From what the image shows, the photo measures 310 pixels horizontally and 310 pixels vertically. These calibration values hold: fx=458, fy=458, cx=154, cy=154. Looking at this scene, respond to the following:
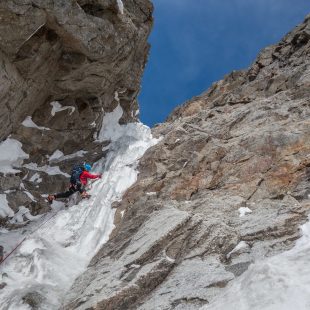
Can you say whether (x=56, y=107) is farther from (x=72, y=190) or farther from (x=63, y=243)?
(x=63, y=243)

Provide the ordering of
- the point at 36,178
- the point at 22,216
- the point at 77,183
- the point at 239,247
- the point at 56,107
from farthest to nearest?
the point at 56,107
the point at 36,178
the point at 77,183
the point at 22,216
the point at 239,247

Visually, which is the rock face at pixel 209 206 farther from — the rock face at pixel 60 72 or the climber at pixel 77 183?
the rock face at pixel 60 72

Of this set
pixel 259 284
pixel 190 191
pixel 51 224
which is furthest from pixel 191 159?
pixel 259 284

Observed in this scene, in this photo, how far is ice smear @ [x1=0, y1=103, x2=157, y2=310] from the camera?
406 inches

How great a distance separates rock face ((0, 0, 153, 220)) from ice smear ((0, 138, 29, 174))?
0.78 ft

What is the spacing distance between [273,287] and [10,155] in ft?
40.5

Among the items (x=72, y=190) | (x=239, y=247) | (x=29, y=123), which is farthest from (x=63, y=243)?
(x=29, y=123)

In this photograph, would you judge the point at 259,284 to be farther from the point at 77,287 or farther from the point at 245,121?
the point at 245,121

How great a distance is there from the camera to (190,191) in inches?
539

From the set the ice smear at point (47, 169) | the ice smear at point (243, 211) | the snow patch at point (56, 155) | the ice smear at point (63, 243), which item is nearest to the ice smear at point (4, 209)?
the ice smear at point (63, 243)

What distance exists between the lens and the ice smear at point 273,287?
645 centimetres

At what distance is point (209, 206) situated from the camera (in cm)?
1170

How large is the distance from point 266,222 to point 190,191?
420cm

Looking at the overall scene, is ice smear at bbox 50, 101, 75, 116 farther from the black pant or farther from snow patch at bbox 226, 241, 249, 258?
snow patch at bbox 226, 241, 249, 258
